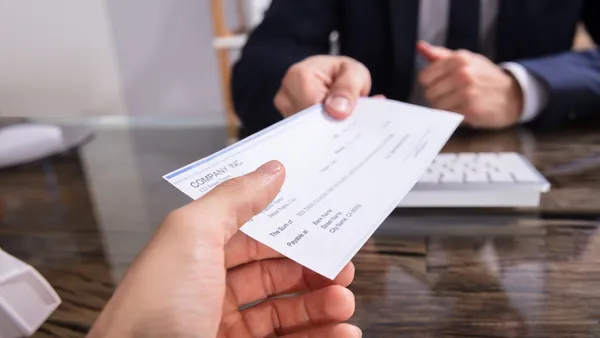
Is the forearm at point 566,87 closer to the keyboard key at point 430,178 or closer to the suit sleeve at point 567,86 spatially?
the suit sleeve at point 567,86

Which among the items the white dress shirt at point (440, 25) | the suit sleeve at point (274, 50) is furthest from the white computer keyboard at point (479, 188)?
the white dress shirt at point (440, 25)

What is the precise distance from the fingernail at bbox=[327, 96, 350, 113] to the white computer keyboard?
107mm

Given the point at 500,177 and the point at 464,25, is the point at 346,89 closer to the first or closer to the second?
the point at 500,177

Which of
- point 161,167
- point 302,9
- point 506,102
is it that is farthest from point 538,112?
point 161,167

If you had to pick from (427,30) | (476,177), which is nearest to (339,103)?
(476,177)

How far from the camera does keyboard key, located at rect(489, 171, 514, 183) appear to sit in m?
0.46

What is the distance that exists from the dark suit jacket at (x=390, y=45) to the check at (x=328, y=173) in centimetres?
33

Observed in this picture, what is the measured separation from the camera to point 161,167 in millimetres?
671

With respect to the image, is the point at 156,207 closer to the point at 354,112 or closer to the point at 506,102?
the point at 354,112

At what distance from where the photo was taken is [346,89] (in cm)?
50

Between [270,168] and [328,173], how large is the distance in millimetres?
66

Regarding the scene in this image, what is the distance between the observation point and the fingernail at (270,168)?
295 mm

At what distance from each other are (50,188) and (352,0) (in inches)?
23.9

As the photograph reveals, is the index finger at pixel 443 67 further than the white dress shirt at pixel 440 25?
No
